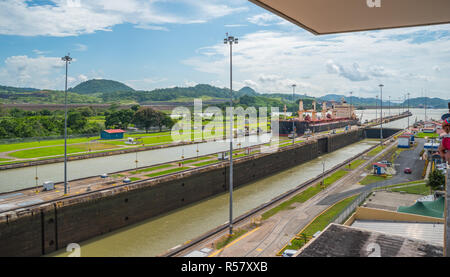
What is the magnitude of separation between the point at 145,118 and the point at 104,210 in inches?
1070

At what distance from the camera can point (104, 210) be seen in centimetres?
1367

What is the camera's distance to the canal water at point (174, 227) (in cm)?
1222

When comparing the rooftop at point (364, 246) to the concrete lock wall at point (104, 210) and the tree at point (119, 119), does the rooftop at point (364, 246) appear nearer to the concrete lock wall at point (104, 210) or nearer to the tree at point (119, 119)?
the concrete lock wall at point (104, 210)

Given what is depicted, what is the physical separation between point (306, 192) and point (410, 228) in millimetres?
8273

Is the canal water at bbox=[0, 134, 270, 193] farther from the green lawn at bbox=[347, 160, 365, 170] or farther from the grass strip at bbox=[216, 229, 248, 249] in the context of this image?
the green lawn at bbox=[347, 160, 365, 170]

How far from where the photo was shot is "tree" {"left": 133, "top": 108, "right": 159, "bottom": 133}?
131 ft

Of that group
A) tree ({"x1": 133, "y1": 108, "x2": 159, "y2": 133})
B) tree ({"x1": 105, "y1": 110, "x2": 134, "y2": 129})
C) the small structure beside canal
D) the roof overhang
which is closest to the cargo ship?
tree ({"x1": 133, "y1": 108, "x2": 159, "y2": 133})

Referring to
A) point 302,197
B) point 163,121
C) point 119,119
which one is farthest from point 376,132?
point 302,197

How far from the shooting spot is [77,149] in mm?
26812

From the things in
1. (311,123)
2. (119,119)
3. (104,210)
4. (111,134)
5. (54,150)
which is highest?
(119,119)

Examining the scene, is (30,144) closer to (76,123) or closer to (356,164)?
(76,123)

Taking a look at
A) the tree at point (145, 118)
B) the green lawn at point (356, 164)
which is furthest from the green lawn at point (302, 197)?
the tree at point (145, 118)

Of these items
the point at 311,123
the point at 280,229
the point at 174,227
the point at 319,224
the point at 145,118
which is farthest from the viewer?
the point at 311,123

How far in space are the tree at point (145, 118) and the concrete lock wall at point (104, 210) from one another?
Answer: 69.3 ft
